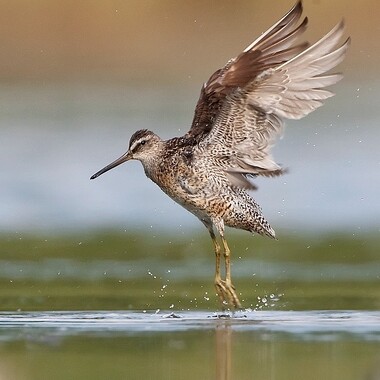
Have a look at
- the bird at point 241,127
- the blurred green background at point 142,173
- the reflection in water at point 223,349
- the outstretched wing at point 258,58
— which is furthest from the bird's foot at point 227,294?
the outstretched wing at point 258,58

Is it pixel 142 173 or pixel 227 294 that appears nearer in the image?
pixel 227 294

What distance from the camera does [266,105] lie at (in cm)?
1159

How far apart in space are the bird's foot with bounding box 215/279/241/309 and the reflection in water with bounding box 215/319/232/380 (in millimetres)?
1086

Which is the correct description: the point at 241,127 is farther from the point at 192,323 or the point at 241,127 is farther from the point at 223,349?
the point at 223,349

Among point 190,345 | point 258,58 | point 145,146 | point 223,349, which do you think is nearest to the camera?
point 223,349

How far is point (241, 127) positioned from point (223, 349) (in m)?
3.01

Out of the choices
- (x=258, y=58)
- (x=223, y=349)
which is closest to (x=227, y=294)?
(x=258, y=58)

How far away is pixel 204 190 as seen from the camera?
1179 cm

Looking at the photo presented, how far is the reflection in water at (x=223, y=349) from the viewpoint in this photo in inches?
325

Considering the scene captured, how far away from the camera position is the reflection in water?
8267 millimetres

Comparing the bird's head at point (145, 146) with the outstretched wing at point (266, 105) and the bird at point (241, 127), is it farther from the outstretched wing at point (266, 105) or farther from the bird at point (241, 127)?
the outstretched wing at point (266, 105)

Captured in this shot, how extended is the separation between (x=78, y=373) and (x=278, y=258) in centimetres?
545

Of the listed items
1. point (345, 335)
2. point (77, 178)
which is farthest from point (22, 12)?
point (345, 335)

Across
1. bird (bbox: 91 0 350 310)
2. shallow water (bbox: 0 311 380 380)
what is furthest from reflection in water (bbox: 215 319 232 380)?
bird (bbox: 91 0 350 310)
